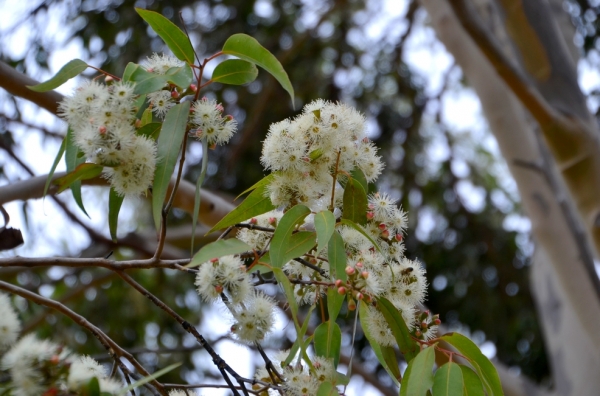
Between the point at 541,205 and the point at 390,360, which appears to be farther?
the point at 541,205

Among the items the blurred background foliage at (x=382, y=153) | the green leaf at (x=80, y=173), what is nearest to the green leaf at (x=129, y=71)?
the green leaf at (x=80, y=173)

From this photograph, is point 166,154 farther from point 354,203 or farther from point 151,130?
point 354,203

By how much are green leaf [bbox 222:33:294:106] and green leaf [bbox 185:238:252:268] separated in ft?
0.79

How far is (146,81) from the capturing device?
0.86m

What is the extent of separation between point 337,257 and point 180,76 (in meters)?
0.33

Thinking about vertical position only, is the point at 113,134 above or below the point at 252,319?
above

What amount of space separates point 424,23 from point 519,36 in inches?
87.0

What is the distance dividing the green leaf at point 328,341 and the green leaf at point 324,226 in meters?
0.17

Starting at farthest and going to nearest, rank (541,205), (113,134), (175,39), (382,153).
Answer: (382,153) → (541,205) → (175,39) → (113,134)

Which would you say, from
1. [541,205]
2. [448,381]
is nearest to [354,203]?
[448,381]

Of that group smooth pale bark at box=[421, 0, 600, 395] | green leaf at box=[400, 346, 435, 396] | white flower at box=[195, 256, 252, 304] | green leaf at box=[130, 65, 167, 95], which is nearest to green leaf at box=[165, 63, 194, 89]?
green leaf at box=[130, 65, 167, 95]

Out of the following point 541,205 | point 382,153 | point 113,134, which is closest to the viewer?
point 113,134

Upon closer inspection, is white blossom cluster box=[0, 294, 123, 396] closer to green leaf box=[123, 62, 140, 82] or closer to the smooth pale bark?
green leaf box=[123, 62, 140, 82]

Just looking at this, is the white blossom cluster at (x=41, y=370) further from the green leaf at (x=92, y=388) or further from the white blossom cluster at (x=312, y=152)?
the white blossom cluster at (x=312, y=152)
